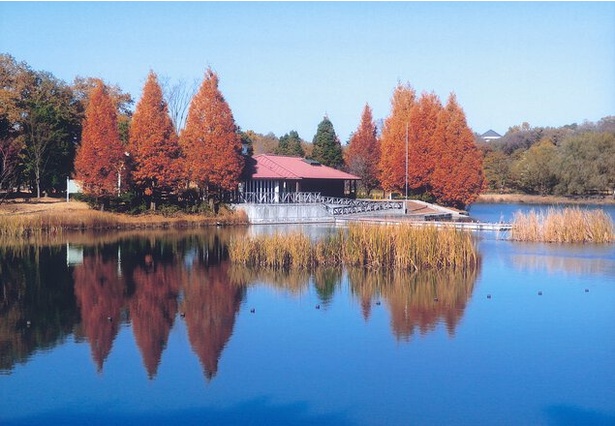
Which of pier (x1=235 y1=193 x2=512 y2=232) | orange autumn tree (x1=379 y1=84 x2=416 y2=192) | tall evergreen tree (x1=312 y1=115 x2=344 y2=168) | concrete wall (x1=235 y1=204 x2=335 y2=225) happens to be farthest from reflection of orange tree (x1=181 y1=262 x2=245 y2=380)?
tall evergreen tree (x1=312 y1=115 x2=344 y2=168)

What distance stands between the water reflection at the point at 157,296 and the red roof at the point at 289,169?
15984 mm

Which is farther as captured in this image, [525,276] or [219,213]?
[219,213]

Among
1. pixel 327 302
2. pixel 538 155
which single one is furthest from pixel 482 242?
pixel 538 155

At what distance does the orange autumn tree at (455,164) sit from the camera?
43.4 metres

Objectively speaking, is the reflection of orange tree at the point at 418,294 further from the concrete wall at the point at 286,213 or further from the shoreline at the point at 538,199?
the shoreline at the point at 538,199

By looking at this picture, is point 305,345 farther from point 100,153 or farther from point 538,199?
point 538,199

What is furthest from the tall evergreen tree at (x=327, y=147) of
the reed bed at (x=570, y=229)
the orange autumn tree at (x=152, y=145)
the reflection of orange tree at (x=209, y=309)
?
the reflection of orange tree at (x=209, y=309)

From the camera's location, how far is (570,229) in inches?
999

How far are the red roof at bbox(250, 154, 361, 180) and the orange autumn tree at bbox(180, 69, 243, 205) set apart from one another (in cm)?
289

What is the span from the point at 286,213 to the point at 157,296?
20306 millimetres

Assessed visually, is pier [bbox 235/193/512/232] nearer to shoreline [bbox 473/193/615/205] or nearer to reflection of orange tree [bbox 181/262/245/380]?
reflection of orange tree [bbox 181/262/245/380]

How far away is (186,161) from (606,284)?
77.8 feet

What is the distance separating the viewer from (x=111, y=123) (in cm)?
3378

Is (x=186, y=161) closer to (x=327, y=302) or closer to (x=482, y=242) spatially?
(x=482, y=242)
